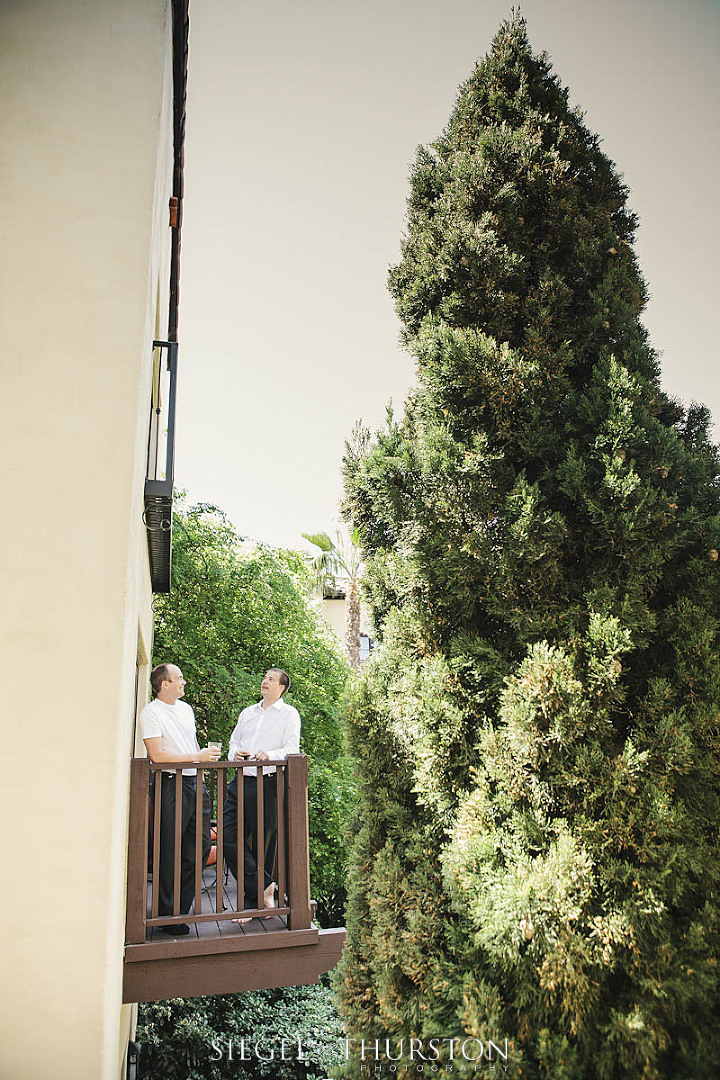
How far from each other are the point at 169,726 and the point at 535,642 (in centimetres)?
307


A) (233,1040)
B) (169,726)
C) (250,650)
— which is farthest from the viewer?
(250,650)

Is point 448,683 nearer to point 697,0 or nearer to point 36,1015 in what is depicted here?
point 36,1015

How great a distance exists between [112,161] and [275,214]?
5373 mm

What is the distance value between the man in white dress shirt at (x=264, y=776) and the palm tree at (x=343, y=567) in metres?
10.9

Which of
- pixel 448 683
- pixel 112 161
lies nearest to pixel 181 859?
pixel 448 683

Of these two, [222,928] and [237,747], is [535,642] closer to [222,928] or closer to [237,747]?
[237,747]

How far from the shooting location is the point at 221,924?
4871 mm

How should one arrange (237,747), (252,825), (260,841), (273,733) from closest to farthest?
(260,841) → (252,825) → (273,733) → (237,747)

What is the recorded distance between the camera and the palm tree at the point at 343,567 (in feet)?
55.3

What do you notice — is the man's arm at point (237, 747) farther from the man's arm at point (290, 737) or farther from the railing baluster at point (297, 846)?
the railing baluster at point (297, 846)

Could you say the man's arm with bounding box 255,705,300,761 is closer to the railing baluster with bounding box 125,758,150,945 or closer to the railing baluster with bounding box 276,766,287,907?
the railing baluster with bounding box 276,766,287,907

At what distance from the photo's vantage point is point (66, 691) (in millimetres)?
3303

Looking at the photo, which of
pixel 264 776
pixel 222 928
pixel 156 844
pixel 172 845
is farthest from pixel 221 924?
pixel 264 776

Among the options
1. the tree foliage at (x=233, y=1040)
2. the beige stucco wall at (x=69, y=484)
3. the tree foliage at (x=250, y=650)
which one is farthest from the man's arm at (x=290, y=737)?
the tree foliage at (x=250, y=650)
